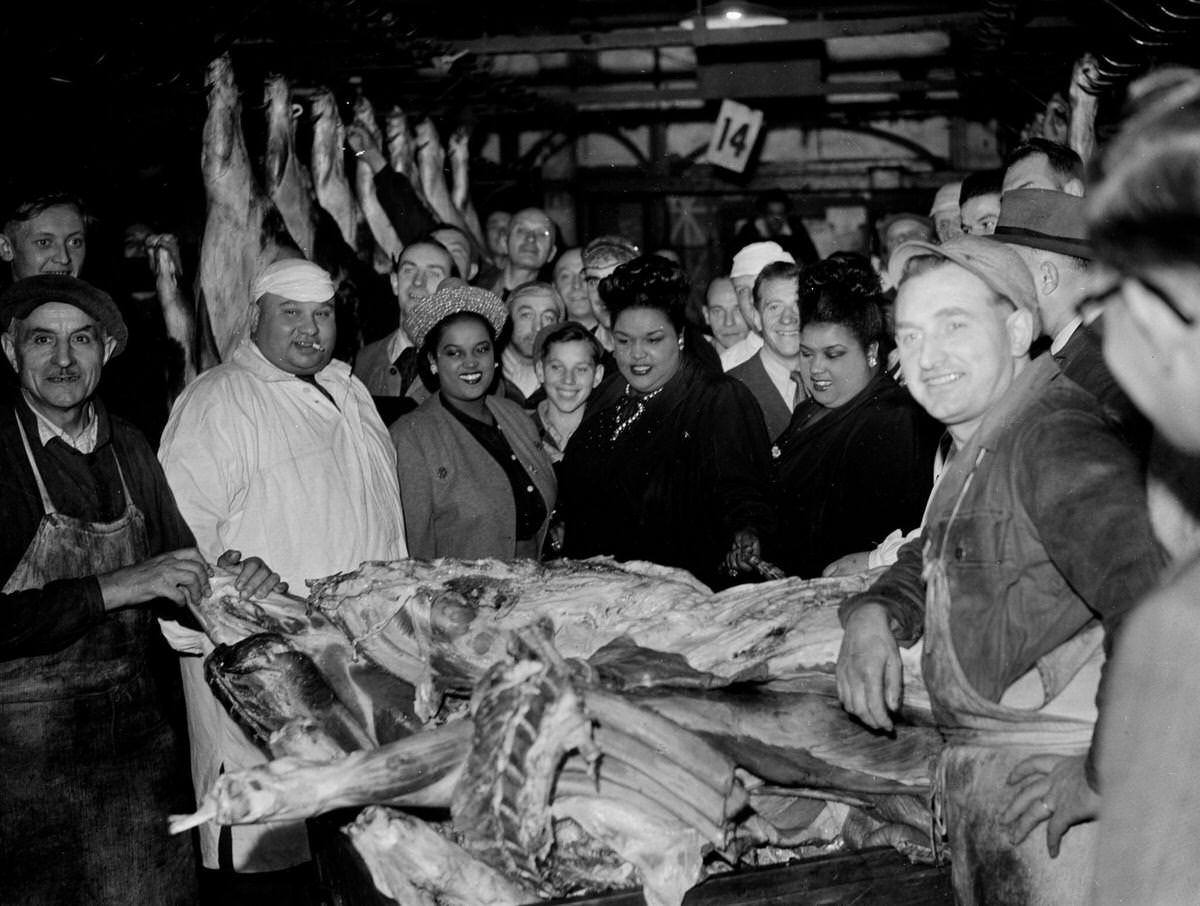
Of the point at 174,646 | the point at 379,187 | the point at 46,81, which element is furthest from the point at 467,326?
the point at 379,187

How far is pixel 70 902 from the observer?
3465 millimetres

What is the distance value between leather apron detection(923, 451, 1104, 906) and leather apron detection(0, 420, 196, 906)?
2254 mm

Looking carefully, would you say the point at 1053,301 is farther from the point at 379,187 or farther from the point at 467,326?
the point at 379,187

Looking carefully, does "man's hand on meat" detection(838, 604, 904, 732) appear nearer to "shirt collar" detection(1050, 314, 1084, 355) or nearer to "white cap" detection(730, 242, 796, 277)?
"shirt collar" detection(1050, 314, 1084, 355)

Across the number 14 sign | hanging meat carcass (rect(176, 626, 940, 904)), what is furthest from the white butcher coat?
the number 14 sign

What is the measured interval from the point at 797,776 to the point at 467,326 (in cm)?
250

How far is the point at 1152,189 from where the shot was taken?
3.59 feet

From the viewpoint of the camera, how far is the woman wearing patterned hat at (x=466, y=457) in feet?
14.6

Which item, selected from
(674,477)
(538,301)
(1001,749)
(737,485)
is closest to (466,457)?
(674,477)

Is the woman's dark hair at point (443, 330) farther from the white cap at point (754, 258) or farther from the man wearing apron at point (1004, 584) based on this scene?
the man wearing apron at point (1004, 584)

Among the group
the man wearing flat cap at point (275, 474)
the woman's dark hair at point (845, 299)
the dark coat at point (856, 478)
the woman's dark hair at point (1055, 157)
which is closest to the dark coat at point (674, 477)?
the dark coat at point (856, 478)

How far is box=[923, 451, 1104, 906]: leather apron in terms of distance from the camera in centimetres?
209

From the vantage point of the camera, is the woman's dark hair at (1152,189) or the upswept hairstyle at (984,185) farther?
the upswept hairstyle at (984,185)

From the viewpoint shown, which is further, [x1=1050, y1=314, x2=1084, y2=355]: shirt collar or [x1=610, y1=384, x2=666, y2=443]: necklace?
[x1=610, y1=384, x2=666, y2=443]: necklace
